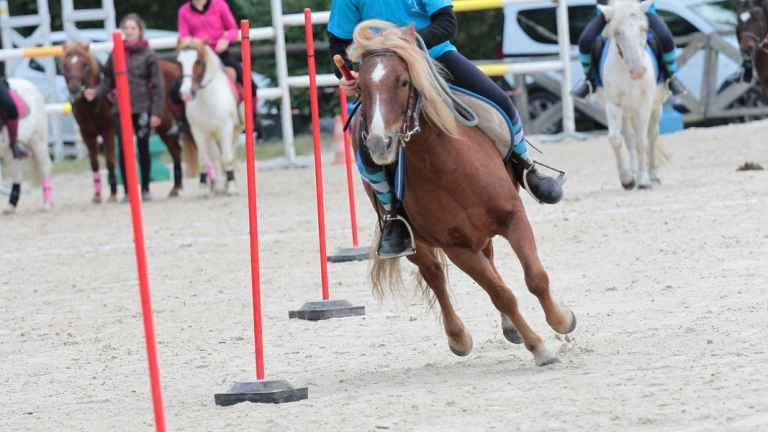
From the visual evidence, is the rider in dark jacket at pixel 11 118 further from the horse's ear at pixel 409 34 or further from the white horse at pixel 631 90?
the horse's ear at pixel 409 34

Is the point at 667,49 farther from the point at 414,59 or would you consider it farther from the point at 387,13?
the point at 414,59

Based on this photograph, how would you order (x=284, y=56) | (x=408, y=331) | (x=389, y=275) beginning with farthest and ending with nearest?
(x=284, y=56) < (x=408, y=331) < (x=389, y=275)

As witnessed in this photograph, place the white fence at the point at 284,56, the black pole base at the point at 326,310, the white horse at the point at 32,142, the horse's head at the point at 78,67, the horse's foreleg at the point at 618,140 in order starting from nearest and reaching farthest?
1. the black pole base at the point at 326,310
2. the horse's foreleg at the point at 618,140
3. the white horse at the point at 32,142
4. the horse's head at the point at 78,67
5. the white fence at the point at 284,56

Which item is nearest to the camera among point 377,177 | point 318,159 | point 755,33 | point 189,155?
point 377,177

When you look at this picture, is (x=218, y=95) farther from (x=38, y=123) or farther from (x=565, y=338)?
(x=565, y=338)

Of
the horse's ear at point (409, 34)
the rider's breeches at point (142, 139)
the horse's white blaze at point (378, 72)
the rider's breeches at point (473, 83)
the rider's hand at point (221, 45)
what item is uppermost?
the horse's ear at point (409, 34)

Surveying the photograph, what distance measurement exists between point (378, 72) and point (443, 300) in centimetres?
143

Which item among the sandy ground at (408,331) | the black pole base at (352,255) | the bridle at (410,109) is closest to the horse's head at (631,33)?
the sandy ground at (408,331)

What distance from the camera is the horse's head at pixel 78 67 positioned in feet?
49.3

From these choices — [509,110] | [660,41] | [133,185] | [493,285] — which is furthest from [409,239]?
[660,41]

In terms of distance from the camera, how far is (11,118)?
14461mm

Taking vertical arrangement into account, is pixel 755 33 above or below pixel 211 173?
above

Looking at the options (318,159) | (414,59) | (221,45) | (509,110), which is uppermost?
(414,59)

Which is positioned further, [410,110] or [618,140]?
[618,140]
